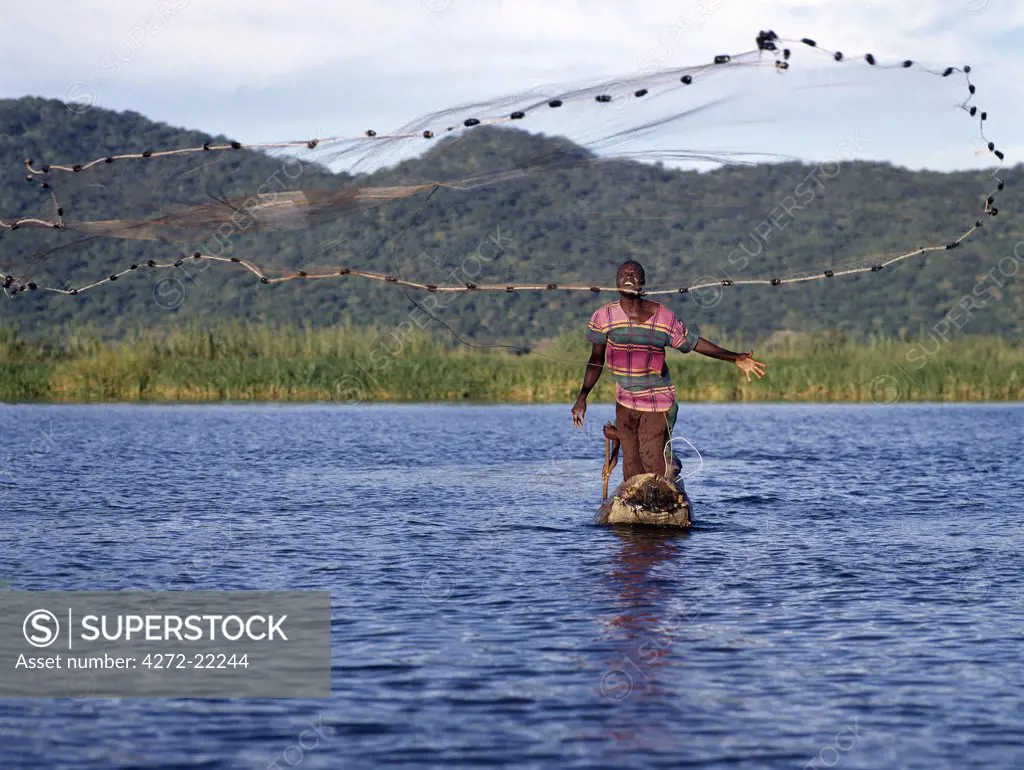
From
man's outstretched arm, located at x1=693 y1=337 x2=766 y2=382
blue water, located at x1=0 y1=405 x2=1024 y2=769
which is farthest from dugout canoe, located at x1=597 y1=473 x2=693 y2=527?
man's outstretched arm, located at x1=693 y1=337 x2=766 y2=382

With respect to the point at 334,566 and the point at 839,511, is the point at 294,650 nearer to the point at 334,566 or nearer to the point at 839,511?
the point at 334,566

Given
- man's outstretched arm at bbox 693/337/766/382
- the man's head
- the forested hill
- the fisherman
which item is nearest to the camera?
the man's head

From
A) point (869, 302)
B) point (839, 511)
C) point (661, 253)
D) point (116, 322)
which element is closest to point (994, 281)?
point (869, 302)

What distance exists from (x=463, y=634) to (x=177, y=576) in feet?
12.9

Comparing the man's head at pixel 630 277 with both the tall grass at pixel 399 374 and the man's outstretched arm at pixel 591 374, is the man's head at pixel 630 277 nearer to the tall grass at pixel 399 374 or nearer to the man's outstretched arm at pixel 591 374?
the man's outstretched arm at pixel 591 374

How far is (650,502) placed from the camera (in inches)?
698

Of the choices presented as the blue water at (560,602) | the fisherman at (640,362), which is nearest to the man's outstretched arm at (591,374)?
the fisherman at (640,362)

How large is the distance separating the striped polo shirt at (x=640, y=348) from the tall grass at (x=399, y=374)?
85.2 ft

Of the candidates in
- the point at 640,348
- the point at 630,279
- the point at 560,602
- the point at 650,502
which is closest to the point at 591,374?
the point at 640,348

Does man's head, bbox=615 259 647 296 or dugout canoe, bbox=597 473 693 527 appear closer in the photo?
man's head, bbox=615 259 647 296

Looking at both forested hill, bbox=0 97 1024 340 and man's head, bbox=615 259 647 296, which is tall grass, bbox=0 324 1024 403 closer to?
man's head, bbox=615 259 647 296

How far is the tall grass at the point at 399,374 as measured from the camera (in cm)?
4425

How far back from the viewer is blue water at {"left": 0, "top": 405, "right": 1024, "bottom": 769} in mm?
8953

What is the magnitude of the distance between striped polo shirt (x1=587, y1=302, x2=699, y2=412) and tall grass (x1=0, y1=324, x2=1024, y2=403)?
1022 inches
